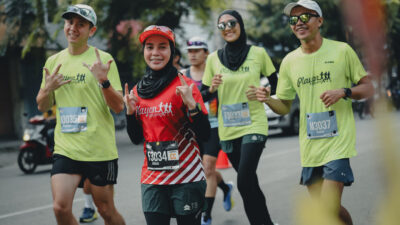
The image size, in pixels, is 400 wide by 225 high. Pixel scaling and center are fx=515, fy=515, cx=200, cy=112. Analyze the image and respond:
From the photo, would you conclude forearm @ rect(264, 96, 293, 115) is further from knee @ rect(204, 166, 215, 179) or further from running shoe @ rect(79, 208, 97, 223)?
running shoe @ rect(79, 208, 97, 223)

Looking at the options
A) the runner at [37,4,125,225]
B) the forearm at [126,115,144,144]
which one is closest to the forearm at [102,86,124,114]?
the runner at [37,4,125,225]

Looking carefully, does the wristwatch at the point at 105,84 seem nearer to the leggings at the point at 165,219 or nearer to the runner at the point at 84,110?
the runner at the point at 84,110

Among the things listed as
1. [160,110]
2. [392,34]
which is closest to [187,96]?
[160,110]

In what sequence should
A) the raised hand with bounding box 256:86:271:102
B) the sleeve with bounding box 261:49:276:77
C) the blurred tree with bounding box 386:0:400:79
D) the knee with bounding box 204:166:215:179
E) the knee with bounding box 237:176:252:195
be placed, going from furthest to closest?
1. the knee with bounding box 204:166:215:179
2. the sleeve with bounding box 261:49:276:77
3. the knee with bounding box 237:176:252:195
4. the raised hand with bounding box 256:86:271:102
5. the blurred tree with bounding box 386:0:400:79

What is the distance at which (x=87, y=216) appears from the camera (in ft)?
20.0

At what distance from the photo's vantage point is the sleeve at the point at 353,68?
12.4 ft

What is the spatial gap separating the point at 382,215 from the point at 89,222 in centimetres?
529

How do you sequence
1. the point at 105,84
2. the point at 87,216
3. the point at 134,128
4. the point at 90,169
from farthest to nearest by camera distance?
the point at 87,216 < the point at 90,169 < the point at 105,84 < the point at 134,128

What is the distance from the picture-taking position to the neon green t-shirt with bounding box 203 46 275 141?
513 cm

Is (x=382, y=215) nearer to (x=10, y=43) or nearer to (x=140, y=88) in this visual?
(x=140, y=88)

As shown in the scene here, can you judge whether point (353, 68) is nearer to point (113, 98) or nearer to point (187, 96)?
point (187, 96)

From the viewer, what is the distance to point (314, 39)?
3971mm

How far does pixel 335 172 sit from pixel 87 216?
3.45m

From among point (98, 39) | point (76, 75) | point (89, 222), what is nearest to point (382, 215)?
point (76, 75)
